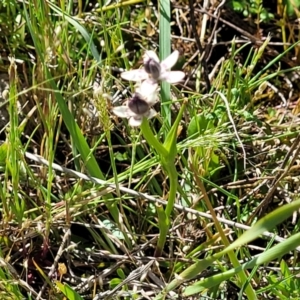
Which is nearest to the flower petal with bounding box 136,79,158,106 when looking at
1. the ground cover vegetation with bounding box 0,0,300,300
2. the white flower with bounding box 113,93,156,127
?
the white flower with bounding box 113,93,156,127

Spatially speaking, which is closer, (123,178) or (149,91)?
(149,91)

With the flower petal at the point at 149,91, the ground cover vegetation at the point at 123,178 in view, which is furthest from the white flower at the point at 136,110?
the ground cover vegetation at the point at 123,178

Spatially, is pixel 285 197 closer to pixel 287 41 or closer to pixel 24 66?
pixel 287 41

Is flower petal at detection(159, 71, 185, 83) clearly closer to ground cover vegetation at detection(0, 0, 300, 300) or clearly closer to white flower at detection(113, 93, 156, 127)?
white flower at detection(113, 93, 156, 127)

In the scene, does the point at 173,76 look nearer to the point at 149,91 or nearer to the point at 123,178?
the point at 149,91

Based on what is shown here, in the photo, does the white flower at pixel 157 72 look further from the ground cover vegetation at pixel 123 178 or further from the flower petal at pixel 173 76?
the ground cover vegetation at pixel 123 178

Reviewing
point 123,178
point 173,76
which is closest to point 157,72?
point 173,76
